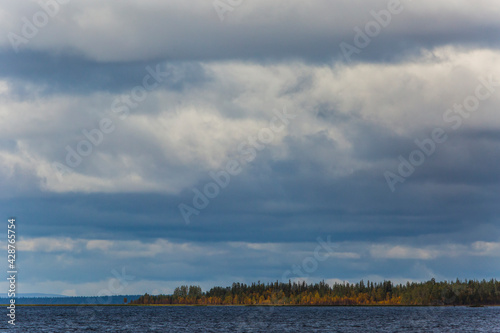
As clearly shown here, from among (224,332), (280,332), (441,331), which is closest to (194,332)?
(224,332)

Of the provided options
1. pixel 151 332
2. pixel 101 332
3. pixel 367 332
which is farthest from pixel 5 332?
pixel 367 332

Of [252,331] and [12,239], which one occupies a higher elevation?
[12,239]

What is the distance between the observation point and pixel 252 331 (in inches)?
7825

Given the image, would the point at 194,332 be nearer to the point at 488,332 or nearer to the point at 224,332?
the point at 224,332

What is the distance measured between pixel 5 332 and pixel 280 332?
81.2 meters

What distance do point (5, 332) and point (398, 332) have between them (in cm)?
11464

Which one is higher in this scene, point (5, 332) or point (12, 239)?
point (12, 239)

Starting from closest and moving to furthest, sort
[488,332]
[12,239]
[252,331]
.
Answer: [12,239] → [488,332] → [252,331]

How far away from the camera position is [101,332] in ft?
643

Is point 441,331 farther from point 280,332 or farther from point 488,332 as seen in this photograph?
point 280,332

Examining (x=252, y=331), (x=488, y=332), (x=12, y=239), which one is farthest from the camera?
(x=252, y=331)

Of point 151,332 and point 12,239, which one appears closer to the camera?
point 12,239

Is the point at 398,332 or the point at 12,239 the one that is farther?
the point at 398,332

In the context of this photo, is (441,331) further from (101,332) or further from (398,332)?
(101,332)
